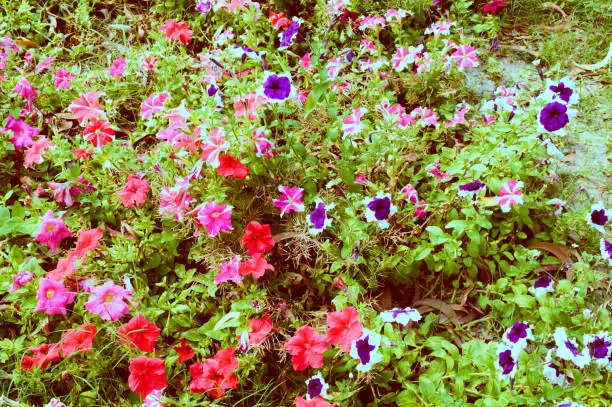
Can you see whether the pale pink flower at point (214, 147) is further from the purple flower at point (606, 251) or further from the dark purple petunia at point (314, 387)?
the purple flower at point (606, 251)

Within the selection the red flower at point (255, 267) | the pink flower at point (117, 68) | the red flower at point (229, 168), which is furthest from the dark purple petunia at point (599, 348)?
the pink flower at point (117, 68)

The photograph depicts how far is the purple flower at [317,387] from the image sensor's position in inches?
71.4

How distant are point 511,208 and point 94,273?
1852 mm

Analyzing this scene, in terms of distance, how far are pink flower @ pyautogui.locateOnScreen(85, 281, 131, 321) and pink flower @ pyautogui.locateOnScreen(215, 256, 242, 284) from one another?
375 mm

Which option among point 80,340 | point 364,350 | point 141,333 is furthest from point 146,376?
point 364,350

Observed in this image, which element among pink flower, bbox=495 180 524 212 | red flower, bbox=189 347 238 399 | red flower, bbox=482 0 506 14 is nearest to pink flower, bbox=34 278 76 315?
red flower, bbox=189 347 238 399

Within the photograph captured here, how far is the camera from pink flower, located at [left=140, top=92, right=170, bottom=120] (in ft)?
8.78

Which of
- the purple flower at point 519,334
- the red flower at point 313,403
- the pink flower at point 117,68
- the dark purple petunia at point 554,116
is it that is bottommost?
the red flower at point 313,403

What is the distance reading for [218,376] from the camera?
6.13 ft

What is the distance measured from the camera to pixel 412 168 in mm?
2525

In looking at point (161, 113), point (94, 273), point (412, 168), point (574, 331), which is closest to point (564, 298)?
point (574, 331)

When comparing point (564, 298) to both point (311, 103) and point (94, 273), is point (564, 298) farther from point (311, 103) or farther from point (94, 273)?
point (94, 273)

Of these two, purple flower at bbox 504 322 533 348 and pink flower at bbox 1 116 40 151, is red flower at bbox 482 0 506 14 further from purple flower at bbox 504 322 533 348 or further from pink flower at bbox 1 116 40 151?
pink flower at bbox 1 116 40 151

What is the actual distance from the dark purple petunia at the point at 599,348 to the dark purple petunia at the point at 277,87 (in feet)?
4.92
